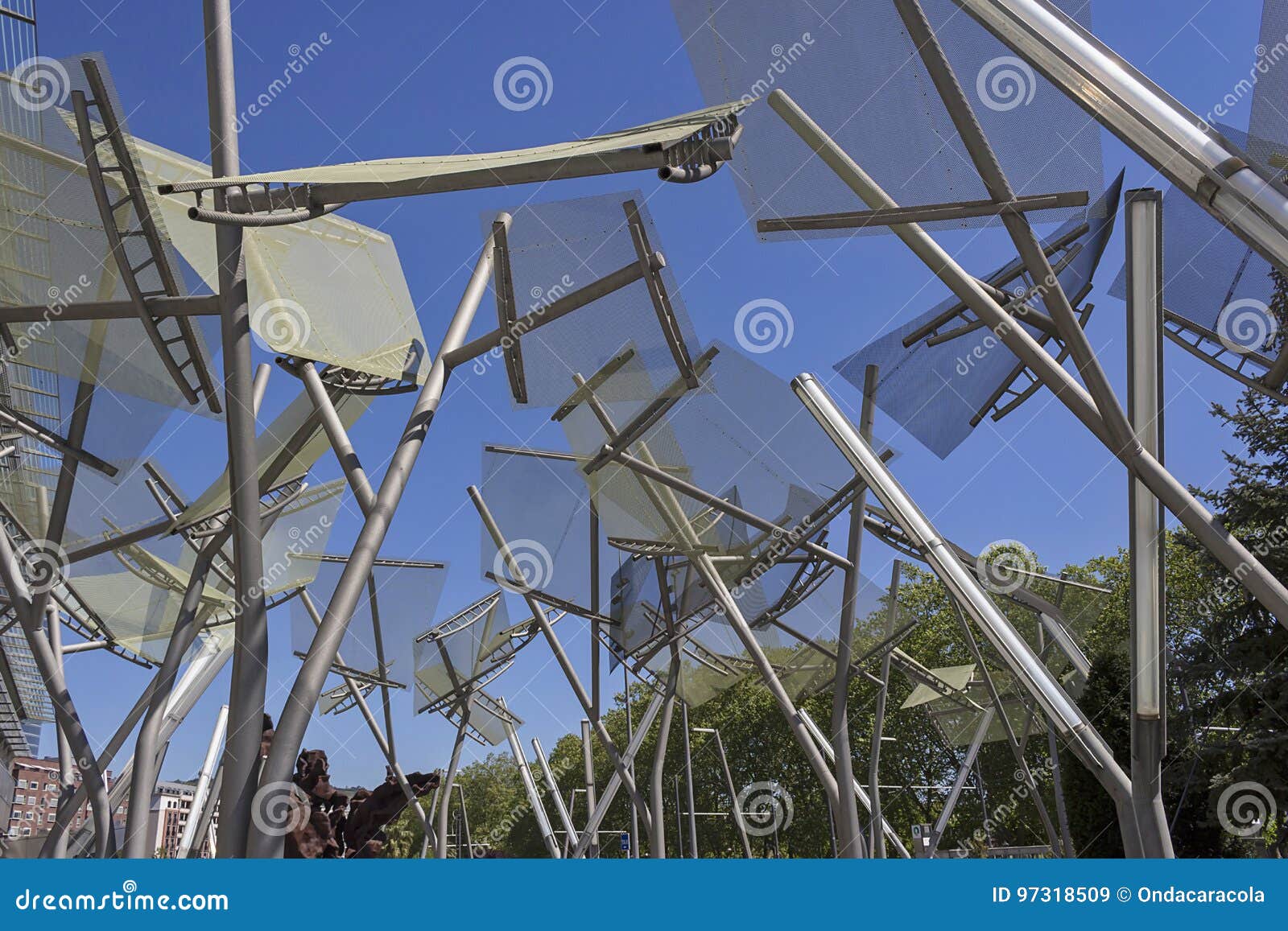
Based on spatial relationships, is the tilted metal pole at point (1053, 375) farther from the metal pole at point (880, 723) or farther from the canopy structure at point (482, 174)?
the metal pole at point (880, 723)

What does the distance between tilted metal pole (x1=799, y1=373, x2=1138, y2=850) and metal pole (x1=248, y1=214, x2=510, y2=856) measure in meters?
5.50

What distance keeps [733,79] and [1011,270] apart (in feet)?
14.8

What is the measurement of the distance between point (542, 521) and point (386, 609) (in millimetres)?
8803

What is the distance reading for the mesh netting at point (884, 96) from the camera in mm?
7730

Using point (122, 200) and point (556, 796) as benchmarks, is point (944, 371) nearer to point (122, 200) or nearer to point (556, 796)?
point (122, 200)

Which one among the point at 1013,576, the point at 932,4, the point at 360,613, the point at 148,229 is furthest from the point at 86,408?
the point at 1013,576

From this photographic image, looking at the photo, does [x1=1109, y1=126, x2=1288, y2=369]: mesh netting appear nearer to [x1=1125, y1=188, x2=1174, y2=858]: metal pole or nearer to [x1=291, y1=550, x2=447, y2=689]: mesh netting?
[x1=1125, y1=188, x2=1174, y2=858]: metal pole

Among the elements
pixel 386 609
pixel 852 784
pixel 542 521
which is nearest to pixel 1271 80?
pixel 852 784

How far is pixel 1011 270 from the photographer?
11.1 meters

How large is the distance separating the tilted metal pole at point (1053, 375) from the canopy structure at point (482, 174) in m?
1.48

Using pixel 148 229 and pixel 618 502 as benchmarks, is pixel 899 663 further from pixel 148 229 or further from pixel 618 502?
pixel 148 229

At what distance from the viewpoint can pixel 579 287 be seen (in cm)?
1162

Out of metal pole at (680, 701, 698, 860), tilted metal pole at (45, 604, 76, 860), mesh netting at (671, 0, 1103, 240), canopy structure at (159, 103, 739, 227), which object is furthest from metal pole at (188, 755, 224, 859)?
mesh netting at (671, 0, 1103, 240)

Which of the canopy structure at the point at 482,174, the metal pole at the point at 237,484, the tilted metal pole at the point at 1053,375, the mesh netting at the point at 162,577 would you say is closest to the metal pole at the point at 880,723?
the mesh netting at the point at 162,577
